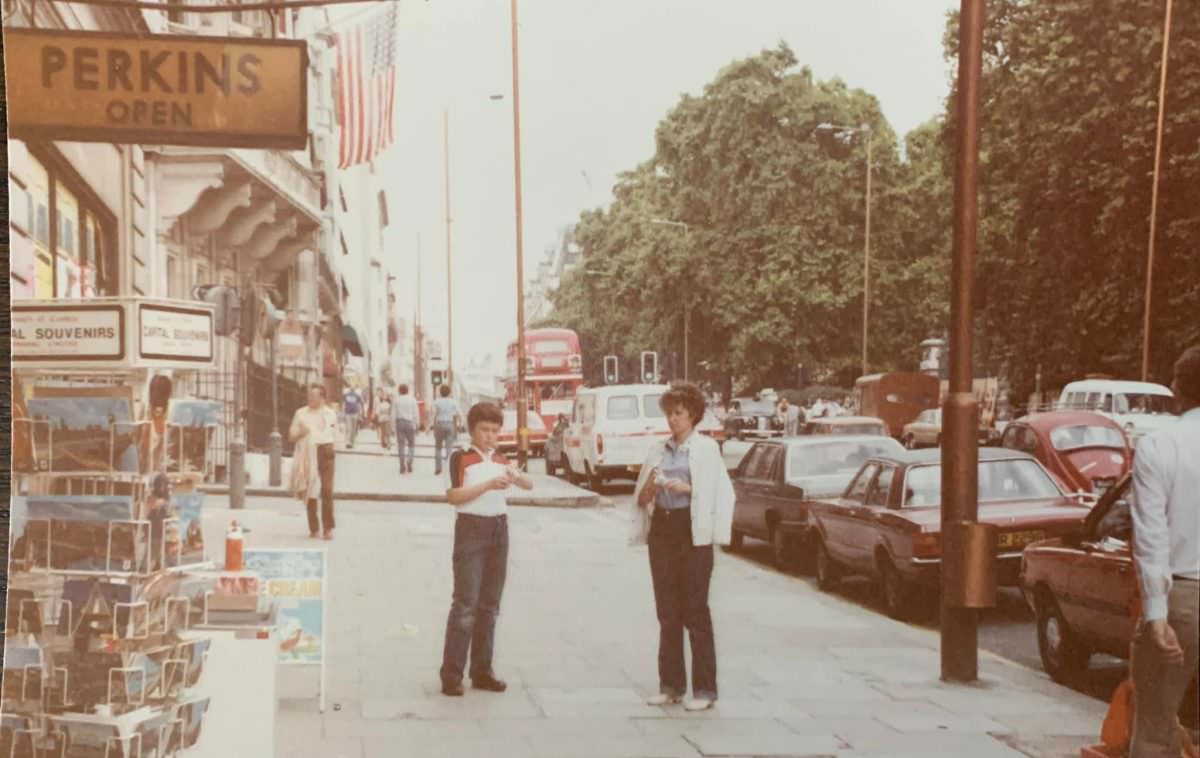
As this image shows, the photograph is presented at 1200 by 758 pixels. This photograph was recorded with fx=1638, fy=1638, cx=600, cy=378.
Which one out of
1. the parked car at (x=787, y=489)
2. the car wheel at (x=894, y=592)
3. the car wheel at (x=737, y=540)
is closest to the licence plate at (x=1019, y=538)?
the car wheel at (x=894, y=592)

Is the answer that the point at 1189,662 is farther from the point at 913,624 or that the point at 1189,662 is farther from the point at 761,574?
the point at 761,574

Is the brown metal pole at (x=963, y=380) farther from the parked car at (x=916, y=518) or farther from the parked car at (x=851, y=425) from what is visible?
the parked car at (x=916, y=518)

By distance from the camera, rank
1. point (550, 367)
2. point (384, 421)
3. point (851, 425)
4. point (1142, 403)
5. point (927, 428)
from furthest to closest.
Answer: point (851, 425), point (927, 428), point (384, 421), point (1142, 403), point (550, 367)

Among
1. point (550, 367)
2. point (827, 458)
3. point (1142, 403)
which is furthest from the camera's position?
point (827, 458)

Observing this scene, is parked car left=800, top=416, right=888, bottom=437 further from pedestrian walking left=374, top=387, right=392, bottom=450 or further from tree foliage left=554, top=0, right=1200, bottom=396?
pedestrian walking left=374, top=387, right=392, bottom=450

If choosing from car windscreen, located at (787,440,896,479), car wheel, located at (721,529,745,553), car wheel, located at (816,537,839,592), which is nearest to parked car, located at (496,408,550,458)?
car windscreen, located at (787,440,896,479)

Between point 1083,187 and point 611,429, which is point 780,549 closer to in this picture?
point 611,429

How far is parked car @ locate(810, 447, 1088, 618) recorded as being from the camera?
8.51 m

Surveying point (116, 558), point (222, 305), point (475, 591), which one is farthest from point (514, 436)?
point (116, 558)

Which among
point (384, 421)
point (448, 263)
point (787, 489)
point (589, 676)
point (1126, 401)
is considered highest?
point (448, 263)

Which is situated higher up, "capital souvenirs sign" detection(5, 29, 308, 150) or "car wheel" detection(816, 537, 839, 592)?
"capital souvenirs sign" detection(5, 29, 308, 150)

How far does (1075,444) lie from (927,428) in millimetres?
1904

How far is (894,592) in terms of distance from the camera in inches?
356

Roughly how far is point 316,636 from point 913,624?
11.6 feet
